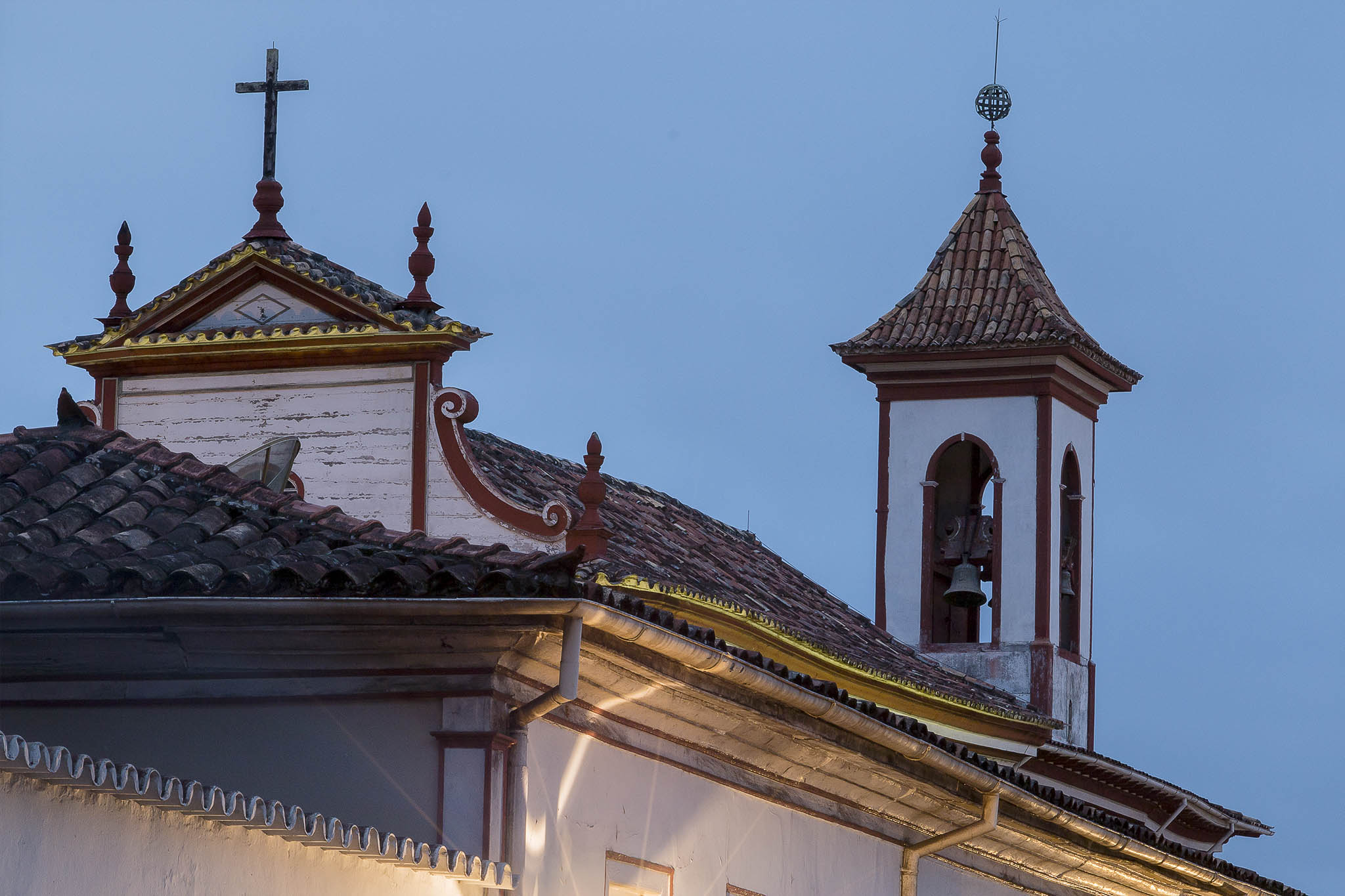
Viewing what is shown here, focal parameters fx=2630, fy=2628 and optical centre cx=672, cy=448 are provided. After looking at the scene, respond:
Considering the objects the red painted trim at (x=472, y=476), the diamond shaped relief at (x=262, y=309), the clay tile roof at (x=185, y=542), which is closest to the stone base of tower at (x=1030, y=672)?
the red painted trim at (x=472, y=476)

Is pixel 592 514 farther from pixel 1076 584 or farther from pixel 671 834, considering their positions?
pixel 1076 584

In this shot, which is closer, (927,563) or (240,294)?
(240,294)

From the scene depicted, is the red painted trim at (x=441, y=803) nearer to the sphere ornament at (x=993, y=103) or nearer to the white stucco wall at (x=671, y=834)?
the white stucco wall at (x=671, y=834)

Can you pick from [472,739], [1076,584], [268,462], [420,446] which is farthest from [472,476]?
[1076,584]

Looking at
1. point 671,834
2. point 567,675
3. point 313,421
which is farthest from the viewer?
point 313,421

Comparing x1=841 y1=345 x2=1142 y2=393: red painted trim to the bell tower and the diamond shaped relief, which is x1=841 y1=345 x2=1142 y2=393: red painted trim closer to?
the bell tower

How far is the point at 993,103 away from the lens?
1126 inches

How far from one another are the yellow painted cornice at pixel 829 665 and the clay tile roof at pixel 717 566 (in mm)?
76

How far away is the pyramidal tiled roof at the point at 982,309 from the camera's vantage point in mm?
26125

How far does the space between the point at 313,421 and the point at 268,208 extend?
163 centimetres

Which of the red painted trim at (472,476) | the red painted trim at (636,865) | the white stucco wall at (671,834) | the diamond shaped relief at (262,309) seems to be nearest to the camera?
the white stucco wall at (671,834)

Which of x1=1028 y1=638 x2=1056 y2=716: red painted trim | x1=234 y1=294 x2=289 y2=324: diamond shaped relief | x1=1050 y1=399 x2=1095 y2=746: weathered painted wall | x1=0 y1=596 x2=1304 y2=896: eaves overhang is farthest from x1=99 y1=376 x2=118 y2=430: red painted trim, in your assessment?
x1=1050 y1=399 x2=1095 y2=746: weathered painted wall

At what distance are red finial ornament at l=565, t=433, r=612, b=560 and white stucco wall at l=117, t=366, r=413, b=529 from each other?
1473 mm

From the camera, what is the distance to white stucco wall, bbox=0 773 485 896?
6.80m
